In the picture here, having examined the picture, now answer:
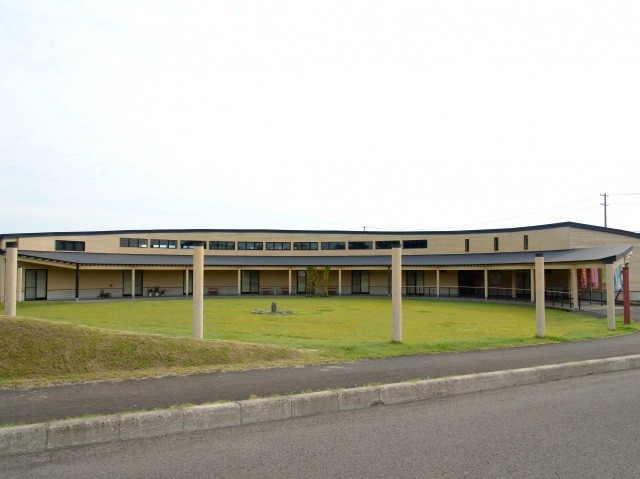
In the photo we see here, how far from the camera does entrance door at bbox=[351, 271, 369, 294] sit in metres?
44.7

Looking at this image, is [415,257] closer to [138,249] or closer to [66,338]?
[138,249]

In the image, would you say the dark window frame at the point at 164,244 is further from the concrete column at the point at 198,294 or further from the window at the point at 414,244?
the concrete column at the point at 198,294

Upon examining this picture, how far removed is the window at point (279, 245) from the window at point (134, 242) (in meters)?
10.4

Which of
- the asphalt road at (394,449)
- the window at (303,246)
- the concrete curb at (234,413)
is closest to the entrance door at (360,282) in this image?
the window at (303,246)

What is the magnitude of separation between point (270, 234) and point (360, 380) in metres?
38.8

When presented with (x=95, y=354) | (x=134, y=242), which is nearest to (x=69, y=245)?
(x=134, y=242)

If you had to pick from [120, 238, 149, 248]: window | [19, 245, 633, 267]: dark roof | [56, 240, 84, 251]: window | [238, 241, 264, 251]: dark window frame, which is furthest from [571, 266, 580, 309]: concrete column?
[56, 240, 84, 251]: window

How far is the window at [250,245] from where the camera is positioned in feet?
150

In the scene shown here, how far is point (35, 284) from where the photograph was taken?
3422cm

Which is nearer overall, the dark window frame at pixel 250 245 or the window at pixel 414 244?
the window at pixel 414 244

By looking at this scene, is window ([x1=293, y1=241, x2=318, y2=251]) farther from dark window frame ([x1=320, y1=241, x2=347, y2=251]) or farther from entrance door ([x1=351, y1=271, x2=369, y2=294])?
entrance door ([x1=351, y1=271, x2=369, y2=294])

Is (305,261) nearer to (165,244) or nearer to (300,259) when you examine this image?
(300,259)

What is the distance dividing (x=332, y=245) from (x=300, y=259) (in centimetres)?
445

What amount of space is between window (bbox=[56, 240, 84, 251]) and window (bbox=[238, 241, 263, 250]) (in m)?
12.7
